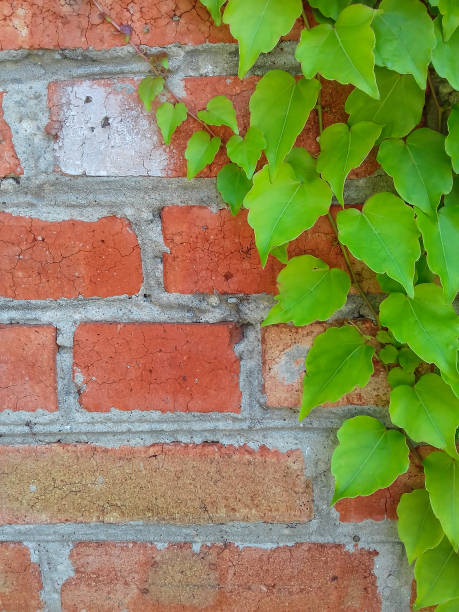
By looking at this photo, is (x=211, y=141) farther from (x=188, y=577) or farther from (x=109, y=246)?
(x=188, y=577)

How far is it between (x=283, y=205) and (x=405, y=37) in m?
0.14

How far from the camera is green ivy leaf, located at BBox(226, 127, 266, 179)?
1.45ft

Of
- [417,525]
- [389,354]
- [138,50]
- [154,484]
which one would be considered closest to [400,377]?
[389,354]

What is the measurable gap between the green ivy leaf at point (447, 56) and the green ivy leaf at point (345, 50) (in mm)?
52

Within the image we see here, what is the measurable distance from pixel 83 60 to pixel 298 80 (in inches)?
7.1

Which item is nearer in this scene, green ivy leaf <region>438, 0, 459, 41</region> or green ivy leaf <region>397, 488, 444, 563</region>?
green ivy leaf <region>438, 0, 459, 41</region>

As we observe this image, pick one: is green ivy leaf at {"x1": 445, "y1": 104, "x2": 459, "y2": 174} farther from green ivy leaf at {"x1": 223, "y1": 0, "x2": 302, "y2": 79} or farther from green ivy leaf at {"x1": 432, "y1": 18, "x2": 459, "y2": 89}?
green ivy leaf at {"x1": 223, "y1": 0, "x2": 302, "y2": 79}

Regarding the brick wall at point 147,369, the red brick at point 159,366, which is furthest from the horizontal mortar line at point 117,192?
the red brick at point 159,366

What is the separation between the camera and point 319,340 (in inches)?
19.2

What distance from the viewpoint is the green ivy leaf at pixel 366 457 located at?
18.7 inches

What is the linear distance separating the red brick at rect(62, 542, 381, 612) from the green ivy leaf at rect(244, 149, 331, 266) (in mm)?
289

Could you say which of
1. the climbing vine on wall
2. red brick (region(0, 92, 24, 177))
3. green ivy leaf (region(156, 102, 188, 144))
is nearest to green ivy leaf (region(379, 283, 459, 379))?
the climbing vine on wall

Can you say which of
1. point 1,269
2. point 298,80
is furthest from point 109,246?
point 298,80

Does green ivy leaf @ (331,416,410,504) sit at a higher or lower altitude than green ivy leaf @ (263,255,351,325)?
lower
